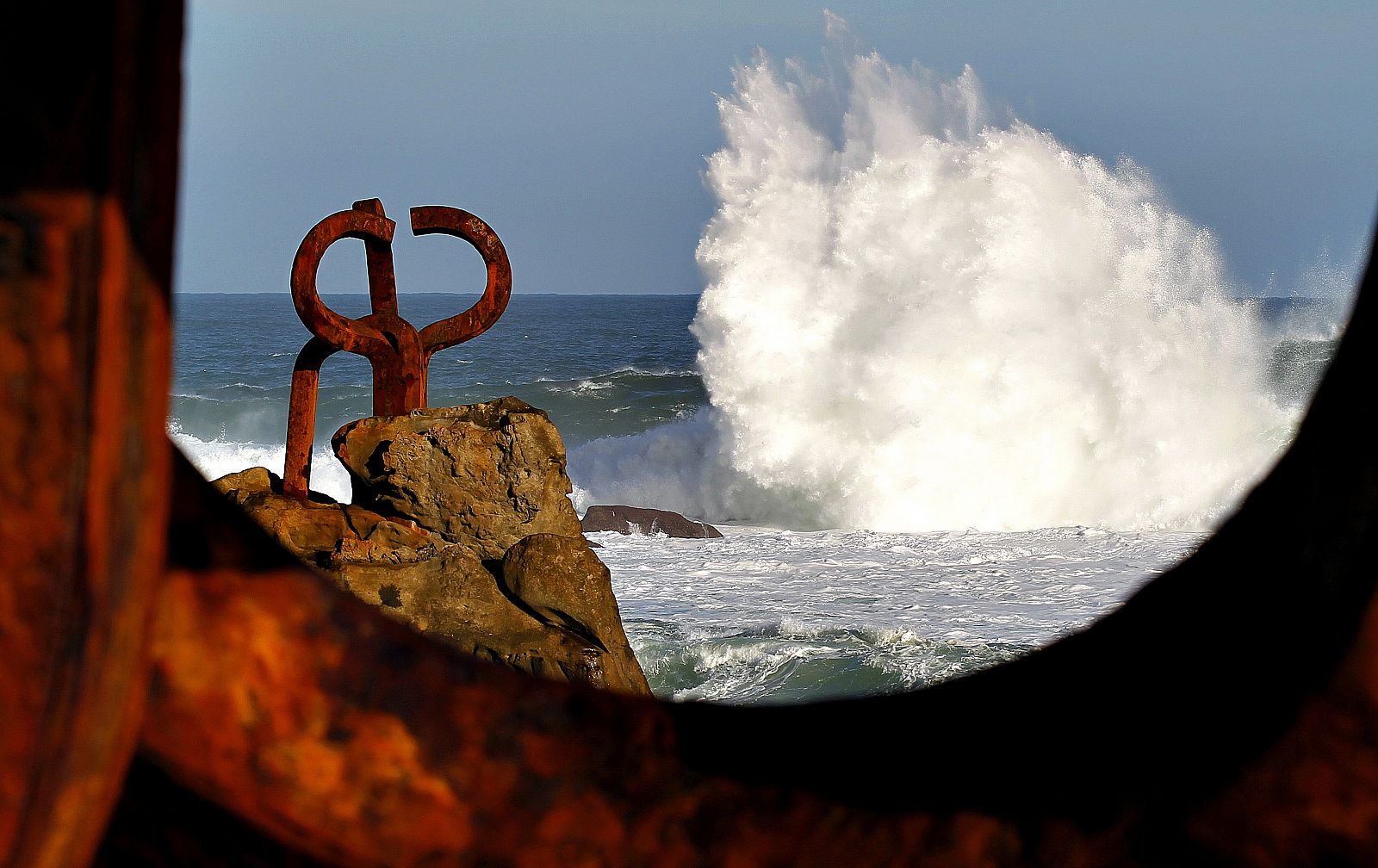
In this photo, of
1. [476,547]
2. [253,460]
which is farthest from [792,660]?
[253,460]

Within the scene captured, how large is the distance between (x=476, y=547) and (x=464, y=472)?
0.78ft

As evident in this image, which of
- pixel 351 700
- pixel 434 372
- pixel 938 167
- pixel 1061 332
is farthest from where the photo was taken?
pixel 434 372

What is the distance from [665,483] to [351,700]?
1671 cm

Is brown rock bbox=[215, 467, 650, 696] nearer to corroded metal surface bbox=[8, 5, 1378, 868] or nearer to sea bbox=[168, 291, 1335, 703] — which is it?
sea bbox=[168, 291, 1335, 703]

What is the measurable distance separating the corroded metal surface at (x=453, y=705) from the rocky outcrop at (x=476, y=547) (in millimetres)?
2509

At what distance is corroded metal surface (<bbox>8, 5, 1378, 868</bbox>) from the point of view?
360 mm

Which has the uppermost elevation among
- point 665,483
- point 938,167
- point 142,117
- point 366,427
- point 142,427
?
point 938,167

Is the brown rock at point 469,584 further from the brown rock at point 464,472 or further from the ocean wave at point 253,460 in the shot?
the ocean wave at point 253,460

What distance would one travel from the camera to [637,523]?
10.9 metres

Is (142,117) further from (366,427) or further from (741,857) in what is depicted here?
(366,427)

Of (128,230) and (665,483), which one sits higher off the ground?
(128,230)

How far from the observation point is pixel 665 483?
17.2 meters

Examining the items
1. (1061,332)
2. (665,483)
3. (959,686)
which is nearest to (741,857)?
(959,686)

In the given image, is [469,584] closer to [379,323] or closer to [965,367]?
[379,323]
